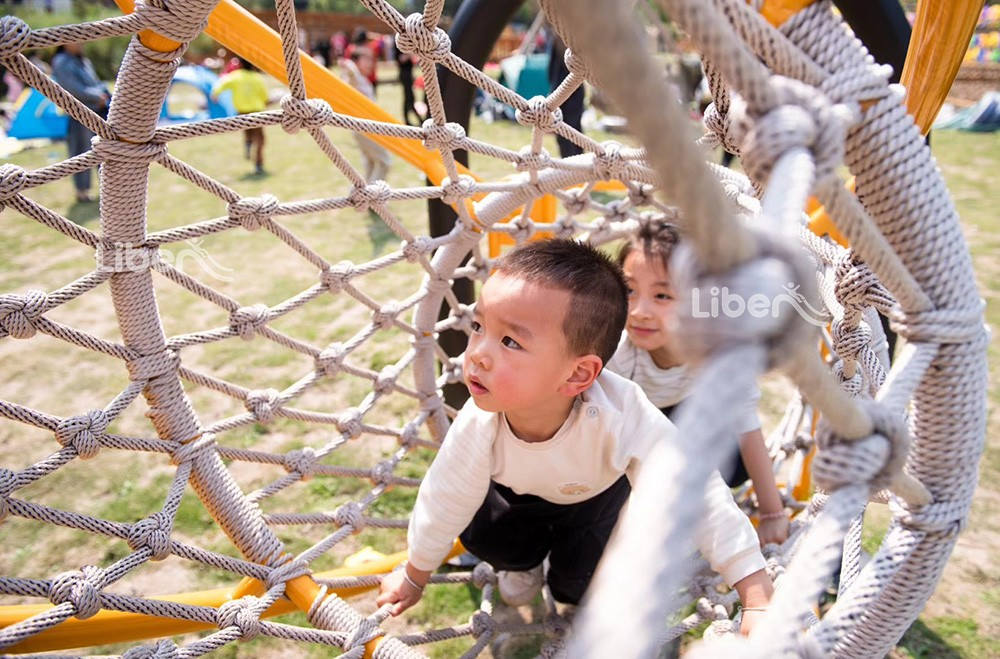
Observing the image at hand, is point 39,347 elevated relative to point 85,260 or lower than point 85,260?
lower

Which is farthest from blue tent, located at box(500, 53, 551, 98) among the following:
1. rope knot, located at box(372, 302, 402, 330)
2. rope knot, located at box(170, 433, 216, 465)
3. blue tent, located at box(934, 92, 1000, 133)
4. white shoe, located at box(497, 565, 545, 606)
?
rope knot, located at box(170, 433, 216, 465)

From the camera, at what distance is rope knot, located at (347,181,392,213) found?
35.9 inches

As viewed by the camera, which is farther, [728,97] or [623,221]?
[623,221]

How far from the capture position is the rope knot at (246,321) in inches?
34.4

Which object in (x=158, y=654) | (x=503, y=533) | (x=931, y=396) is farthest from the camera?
(x=503, y=533)

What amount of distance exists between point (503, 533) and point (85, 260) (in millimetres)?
2799

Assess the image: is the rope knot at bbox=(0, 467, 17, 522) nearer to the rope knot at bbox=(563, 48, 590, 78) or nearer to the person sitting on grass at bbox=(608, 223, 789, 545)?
the rope knot at bbox=(563, 48, 590, 78)

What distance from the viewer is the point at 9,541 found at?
139cm

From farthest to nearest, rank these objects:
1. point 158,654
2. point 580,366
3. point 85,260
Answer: point 85,260, point 580,366, point 158,654

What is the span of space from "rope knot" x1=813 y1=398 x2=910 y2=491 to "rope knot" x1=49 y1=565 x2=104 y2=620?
66 centimetres

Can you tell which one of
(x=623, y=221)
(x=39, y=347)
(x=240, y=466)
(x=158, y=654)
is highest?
(x=39, y=347)

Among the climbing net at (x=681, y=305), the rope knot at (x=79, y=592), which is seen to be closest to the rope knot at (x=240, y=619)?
the climbing net at (x=681, y=305)

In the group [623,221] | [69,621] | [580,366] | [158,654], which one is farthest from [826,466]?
[623,221]

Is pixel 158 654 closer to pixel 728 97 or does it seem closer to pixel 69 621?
pixel 69 621
